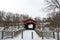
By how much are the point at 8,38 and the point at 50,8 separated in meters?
4.77

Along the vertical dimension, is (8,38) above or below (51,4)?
below

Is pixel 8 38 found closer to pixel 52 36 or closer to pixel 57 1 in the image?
pixel 52 36

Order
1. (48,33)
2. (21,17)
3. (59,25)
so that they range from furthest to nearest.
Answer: (21,17) < (59,25) < (48,33)

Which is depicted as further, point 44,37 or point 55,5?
point 55,5

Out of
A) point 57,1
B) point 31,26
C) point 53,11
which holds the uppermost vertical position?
point 57,1

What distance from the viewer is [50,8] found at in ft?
35.4

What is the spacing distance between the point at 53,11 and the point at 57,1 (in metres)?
0.95

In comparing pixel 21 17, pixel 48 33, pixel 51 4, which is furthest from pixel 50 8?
pixel 21 17

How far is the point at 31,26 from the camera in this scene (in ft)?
109

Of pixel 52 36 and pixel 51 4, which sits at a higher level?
pixel 51 4

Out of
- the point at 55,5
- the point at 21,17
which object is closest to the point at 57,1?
the point at 55,5

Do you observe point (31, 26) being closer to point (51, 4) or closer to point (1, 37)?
point (51, 4)

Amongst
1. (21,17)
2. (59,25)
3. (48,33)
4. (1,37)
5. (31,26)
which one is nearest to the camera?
(1,37)

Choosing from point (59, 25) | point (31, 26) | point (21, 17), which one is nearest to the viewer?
point (59, 25)
